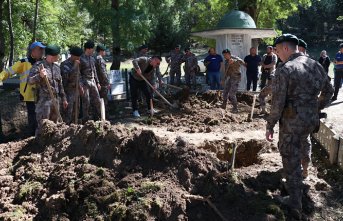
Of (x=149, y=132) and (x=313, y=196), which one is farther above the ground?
(x=149, y=132)

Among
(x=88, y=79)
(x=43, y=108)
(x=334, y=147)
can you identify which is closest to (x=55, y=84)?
(x=43, y=108)

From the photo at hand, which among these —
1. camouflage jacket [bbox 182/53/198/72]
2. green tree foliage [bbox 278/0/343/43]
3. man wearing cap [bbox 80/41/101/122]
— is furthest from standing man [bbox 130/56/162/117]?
green tree foliage [bbox 278/0/343/43]

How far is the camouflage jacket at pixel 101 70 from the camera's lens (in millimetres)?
9812

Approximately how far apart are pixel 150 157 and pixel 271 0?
58.5 feet

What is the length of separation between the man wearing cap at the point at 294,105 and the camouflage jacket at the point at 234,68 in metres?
6.07

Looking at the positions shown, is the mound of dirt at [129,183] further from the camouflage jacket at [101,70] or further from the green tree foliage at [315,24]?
the green tree foliage at [315,24]

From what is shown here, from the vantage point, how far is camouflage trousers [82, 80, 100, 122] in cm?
892

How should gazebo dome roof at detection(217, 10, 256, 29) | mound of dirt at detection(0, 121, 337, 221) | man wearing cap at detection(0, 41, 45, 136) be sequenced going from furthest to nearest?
gazebo dome roof at detection(217, 10, 256, 29) → man wearing cap at detection(0, 41, 45, 136) → mound of dirt at detection(0, 121, 337, 221)

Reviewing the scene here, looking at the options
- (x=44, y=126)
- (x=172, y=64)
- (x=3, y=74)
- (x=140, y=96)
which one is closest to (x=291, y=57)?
(x=44, y=126)

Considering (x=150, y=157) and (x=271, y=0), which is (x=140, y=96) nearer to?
(x=150, y=157)

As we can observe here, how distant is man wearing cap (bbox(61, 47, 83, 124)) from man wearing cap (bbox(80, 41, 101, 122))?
0.32 meters

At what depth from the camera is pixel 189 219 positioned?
4340mm

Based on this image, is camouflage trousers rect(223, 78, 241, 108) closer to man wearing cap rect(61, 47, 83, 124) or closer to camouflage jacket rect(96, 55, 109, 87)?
camouflage jacket rect(96, 55, 109, 87)

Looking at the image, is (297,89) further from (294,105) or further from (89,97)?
(89,97)
